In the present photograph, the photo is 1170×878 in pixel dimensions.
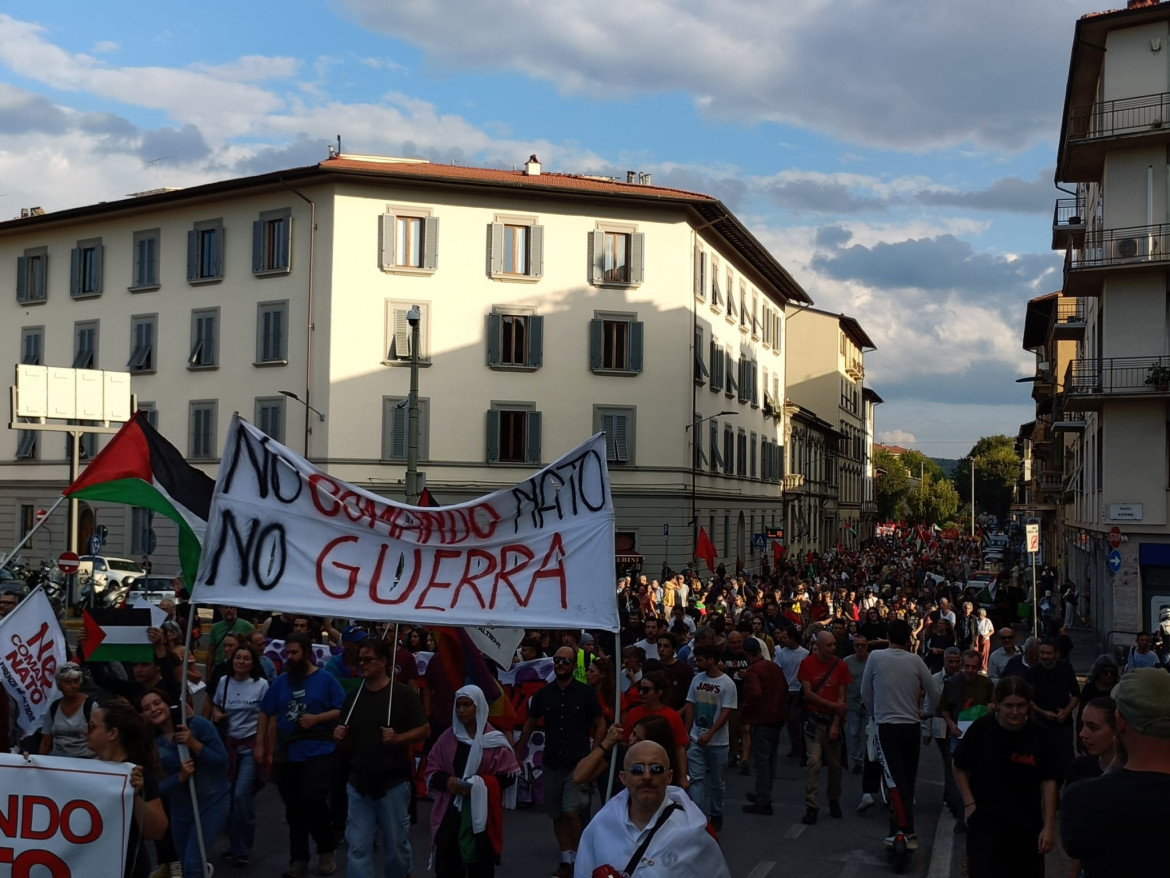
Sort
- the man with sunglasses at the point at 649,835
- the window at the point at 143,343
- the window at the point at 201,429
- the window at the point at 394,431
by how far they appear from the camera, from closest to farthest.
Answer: the man with sunglasses at the point at 649,835, the window at the point at 394,431, the window at the point at 201,429, the window at the point at 143,343

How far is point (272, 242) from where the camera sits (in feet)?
131

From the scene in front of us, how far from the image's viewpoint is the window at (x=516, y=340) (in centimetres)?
3981

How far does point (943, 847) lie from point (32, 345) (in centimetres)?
4169

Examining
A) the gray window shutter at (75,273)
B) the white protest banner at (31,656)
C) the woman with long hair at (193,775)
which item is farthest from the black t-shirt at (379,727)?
the gray window shutter at (75,273)

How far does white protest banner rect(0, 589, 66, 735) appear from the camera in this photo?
8.95 metres

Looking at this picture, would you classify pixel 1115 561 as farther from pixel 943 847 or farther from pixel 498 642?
pixel 498 642

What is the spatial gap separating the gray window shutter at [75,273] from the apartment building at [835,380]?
40774mm

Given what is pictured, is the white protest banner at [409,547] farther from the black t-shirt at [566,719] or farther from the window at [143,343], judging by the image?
the window at [143,343]

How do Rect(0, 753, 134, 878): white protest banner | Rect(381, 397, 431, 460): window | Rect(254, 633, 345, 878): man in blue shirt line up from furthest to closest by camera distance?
Rect(381, 397, 431, 460): window < Rect(254, 633, 345, 878): man in blue shirt < Rect(0, 753, 134, 878): white protest banner

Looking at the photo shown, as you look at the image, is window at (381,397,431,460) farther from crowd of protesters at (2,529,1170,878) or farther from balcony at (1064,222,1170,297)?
crowd of protesters at (2,529,1170,878)

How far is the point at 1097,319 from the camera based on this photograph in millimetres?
33406

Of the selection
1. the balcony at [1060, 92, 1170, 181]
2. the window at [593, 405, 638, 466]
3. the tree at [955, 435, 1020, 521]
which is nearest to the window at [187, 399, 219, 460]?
the window at [593, 405, 638, 466]

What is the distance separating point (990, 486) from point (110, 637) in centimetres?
13727

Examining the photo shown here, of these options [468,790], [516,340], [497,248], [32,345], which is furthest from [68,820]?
[32,345]
